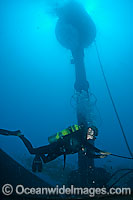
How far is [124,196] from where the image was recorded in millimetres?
2521

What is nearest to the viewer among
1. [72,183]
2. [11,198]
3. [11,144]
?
[11,198]

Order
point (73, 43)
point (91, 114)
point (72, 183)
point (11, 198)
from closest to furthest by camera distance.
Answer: point (11, 198) < point (72, 183) < point (91, 114) < point (73, 43)

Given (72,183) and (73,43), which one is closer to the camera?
(72,183)

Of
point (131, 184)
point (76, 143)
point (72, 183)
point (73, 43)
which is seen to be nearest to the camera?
point (76, 143)

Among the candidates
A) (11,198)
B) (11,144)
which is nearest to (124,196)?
(11,198)

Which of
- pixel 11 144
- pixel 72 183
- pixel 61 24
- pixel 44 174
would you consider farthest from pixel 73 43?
pixel 11 144

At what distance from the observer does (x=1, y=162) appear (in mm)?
5742

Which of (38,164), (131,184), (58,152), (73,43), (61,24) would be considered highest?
(61,24)

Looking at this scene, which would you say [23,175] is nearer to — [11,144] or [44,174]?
[44,174]

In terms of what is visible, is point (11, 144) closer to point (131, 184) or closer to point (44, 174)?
point (44, 174)

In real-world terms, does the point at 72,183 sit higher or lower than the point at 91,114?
lower

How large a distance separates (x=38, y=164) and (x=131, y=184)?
39.1ft

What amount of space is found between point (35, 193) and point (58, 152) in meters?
Result: 1.50

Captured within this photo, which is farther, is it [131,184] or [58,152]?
[131,184]
